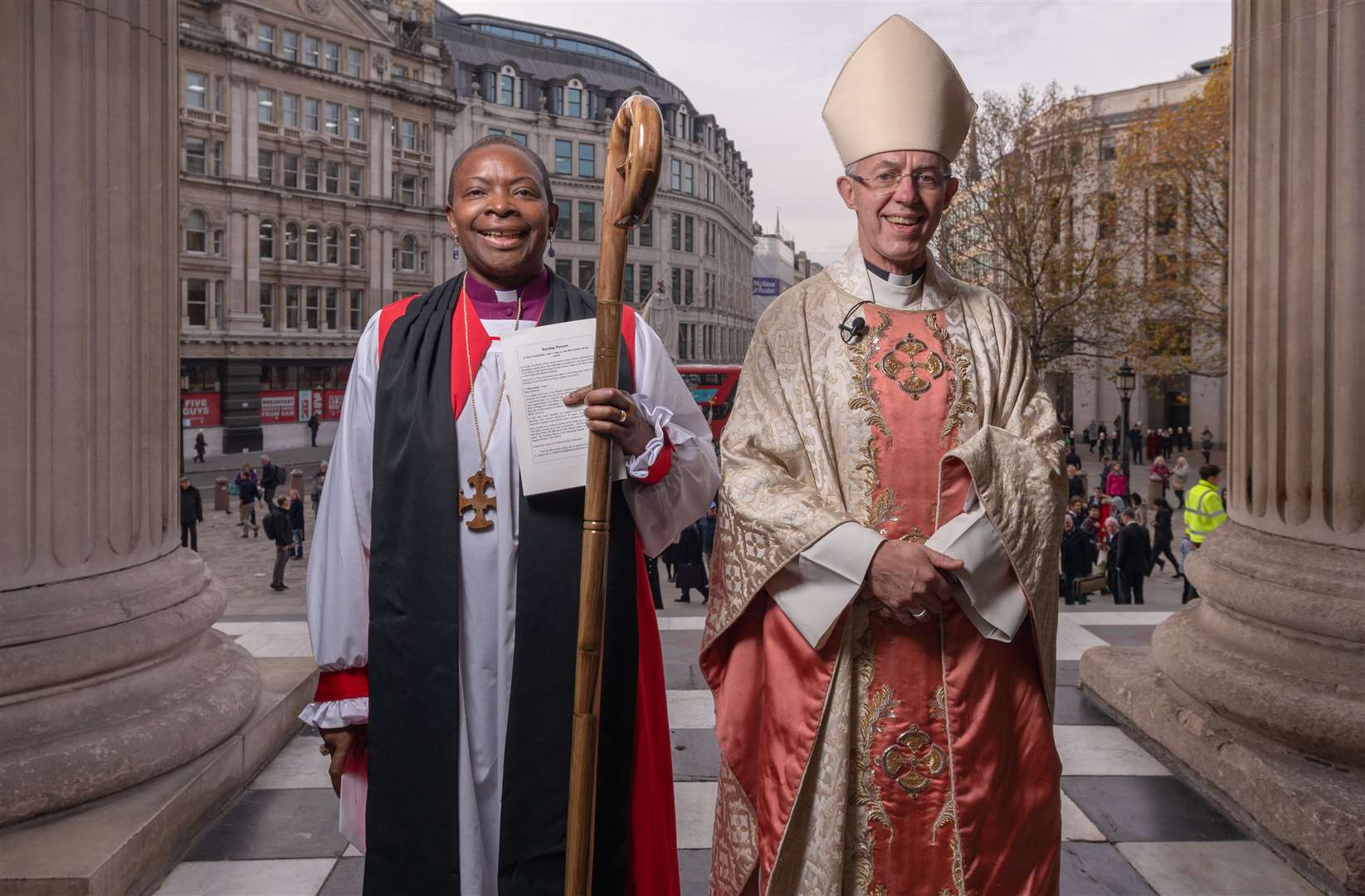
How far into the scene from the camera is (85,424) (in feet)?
11.1

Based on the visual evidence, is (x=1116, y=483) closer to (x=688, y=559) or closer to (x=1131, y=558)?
(x=1131, y=558)

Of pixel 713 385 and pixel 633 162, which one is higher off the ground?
pixel 713 385

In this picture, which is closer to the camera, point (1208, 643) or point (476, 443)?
point (476, 443)

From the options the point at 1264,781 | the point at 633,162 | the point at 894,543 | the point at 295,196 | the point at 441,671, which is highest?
the point at 295,196

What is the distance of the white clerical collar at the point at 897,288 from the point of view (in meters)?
2.43

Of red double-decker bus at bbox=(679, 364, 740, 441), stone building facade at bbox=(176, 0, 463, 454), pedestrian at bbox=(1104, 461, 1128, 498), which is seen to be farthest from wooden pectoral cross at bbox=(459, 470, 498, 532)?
stone building facade at bbox=(176, 0, 463, 454)

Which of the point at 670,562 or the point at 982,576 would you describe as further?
the point at 670,562

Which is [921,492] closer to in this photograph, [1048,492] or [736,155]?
[1048,492]

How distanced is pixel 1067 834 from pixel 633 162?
288 cm

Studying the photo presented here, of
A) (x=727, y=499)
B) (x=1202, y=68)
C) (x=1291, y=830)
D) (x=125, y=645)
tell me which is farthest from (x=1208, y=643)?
(x=1202, y=68)

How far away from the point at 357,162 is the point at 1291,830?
42.1m

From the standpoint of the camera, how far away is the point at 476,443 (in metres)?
2.30

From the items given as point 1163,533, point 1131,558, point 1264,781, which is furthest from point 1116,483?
point 1264,781

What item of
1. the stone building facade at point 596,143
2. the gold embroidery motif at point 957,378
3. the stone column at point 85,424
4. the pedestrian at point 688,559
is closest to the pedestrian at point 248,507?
the pedestrian at point 688,559
